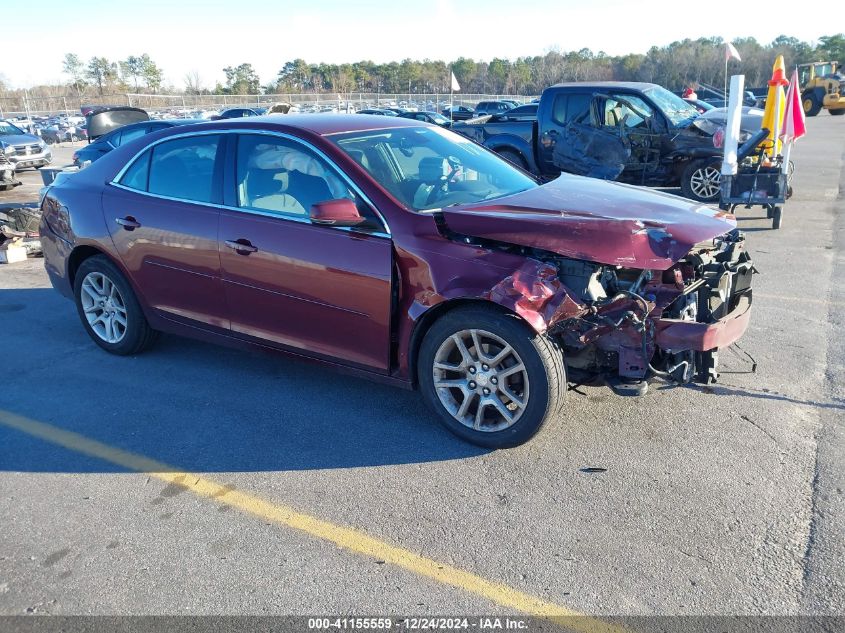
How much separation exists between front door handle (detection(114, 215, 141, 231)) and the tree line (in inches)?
2608

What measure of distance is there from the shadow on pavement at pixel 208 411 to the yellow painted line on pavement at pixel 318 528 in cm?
7

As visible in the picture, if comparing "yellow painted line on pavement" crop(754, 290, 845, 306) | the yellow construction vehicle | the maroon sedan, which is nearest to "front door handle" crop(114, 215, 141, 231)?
the maroon sedan

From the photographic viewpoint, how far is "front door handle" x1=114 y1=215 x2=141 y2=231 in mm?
4867

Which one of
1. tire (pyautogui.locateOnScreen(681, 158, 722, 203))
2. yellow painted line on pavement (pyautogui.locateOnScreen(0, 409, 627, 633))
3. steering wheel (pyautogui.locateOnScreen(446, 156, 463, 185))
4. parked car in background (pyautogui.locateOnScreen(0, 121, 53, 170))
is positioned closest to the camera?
yellow painted line on pavement (pyautogui.locateOnScreen(0, 409, 627, 633))

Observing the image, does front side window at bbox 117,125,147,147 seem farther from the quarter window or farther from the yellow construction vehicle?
the yellow construction vehicle

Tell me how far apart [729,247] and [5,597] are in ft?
13.5

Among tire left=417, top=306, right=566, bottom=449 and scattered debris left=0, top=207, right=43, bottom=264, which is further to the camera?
scattered debris left=0, top=207, right=43, bottom=264

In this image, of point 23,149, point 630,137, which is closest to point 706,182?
point 630,137

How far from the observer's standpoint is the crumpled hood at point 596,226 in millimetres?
3537

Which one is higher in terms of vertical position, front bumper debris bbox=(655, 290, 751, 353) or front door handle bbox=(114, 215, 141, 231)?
front door handle bbox=(114, 215, 141, 231)

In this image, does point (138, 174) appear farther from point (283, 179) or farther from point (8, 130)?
point (8, 130)

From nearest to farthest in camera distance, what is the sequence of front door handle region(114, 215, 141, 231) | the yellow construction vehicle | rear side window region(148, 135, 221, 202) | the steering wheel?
the steering wheel
rear side window region(148, 135, 221, 202)
front door handle region(114, 215, 141, 231)
the yellow construction vehicle

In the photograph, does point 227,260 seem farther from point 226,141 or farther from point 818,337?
point 818,337

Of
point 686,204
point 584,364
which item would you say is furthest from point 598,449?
point 686,204
